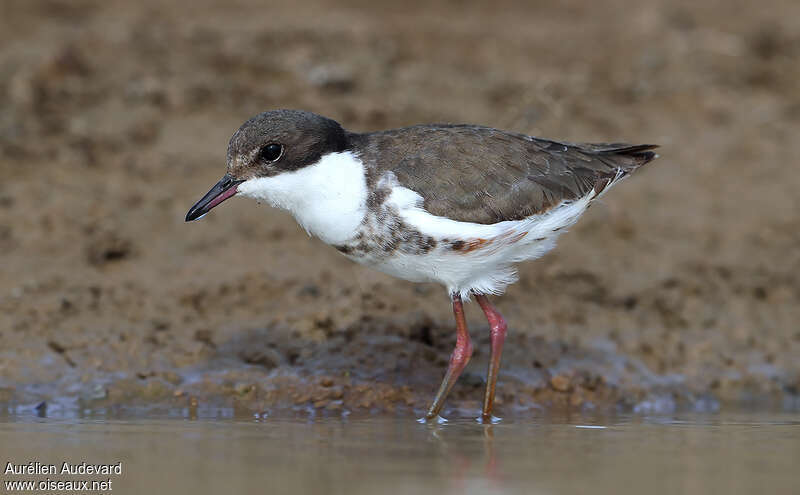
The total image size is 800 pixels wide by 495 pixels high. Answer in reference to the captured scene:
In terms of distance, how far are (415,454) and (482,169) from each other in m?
1.93

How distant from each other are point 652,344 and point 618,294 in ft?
1.93

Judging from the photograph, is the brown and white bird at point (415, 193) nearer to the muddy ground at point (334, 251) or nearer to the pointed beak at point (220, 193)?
the pointed beak at point (220, 193)

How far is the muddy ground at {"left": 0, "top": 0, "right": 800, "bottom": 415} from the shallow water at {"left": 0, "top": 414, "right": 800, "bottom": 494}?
2.71 feet

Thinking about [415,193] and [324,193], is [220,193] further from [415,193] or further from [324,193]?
[415,193]

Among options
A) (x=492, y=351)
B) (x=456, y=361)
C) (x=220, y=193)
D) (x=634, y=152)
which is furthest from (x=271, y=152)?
(x=634, y=152)

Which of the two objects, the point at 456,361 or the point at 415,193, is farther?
the point at 456,361

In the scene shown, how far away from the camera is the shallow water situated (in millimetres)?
4438

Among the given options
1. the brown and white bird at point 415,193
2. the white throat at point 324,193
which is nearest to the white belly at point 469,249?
the brown and white bird at point 415,193

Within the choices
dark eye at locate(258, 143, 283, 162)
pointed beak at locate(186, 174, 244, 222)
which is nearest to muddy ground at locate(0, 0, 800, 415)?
pointed beak at locate(186, 174, 244, 222)

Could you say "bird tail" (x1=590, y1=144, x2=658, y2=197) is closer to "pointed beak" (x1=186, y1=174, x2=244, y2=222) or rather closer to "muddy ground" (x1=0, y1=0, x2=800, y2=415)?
"muddy ground" (x1=0, y1=0, x2=800, y2=415)

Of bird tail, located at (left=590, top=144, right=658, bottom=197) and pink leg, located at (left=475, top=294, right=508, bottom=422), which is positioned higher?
bird tail, located at (left=590, top=144, right=658, bottom=197)

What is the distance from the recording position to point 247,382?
6.86 metres

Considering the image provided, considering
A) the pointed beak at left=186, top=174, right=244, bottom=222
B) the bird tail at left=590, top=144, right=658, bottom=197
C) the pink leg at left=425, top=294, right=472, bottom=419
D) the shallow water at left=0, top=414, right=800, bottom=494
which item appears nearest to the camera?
the shallow water at left=0, top=414, right=800, bottom=494

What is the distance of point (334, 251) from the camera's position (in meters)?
8.42
